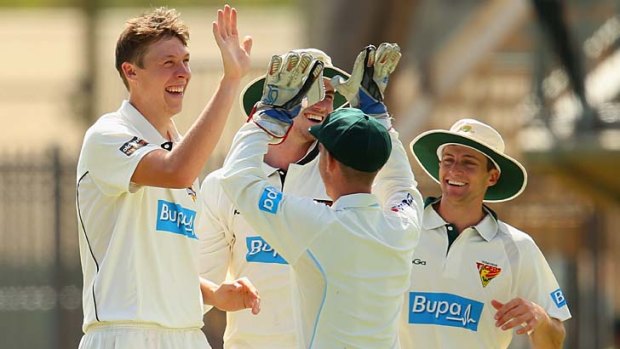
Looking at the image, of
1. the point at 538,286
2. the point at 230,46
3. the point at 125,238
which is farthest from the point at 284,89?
the point at 538,286

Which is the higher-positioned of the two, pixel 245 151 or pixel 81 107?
pixel 245 151

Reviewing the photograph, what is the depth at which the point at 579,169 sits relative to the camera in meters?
13.9

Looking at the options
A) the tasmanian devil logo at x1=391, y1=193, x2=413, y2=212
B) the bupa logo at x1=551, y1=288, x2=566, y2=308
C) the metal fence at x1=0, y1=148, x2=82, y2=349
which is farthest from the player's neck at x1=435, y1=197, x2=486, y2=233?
the metal fence at x1=0, y1=148, x2=82, y2=349

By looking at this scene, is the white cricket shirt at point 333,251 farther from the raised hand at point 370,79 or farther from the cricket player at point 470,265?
the cricket player at point 470,265

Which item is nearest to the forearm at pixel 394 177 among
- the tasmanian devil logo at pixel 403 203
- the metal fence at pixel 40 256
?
the tasmanian devil logo at pixel 403 203

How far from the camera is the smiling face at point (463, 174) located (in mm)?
7441

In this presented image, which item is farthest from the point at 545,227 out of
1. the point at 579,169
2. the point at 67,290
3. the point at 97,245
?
the point at 97,245

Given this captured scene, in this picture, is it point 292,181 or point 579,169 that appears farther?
point 579,169

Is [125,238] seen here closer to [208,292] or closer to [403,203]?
[208,292]

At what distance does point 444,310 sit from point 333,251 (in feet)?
4.53

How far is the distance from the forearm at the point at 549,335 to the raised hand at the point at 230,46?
1.81 metres

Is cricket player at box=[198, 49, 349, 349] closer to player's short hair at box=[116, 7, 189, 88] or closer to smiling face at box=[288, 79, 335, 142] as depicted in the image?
smiling face at box=[288, 79, 335, 142]

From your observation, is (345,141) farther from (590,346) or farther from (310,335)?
(590,346)

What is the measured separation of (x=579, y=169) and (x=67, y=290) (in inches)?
189
